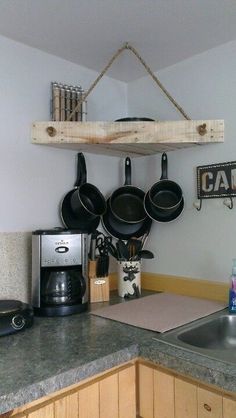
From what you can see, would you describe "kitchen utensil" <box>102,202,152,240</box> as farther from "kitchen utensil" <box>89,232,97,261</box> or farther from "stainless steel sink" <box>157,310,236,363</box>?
"stainless steel sink" <box>157,310,236,363</box>

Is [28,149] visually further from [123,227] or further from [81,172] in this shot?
[123,227]

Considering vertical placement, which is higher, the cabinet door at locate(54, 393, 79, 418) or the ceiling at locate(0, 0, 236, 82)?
the ceiling at locate(0, 0, 236, 82)

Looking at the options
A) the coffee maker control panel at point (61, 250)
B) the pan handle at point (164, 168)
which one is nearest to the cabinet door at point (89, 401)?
the coffee maker control panel at point (61, 250)

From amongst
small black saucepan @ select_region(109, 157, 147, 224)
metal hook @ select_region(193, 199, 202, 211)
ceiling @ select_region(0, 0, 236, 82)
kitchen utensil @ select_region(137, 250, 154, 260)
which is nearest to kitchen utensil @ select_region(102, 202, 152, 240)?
small black saucepan @ select_region(109, 157, 147, 224)

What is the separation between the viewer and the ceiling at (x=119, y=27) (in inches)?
47.7

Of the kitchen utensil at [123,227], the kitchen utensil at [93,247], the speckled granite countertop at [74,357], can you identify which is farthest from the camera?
the kitchen utensil at [123,227]

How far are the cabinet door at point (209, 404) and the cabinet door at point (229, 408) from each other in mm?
11

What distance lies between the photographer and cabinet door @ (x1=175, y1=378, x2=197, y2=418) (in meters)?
0.92

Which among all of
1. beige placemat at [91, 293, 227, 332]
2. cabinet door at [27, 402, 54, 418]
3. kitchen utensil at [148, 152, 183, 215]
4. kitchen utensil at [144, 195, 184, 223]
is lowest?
cabinet door at [27, 402, 54, 418]

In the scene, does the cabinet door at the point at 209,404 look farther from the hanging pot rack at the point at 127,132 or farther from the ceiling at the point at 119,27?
the ceiling at the point at 119,27

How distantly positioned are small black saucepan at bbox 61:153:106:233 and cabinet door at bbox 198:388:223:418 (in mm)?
855

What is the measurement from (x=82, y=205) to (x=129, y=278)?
411 millimetres

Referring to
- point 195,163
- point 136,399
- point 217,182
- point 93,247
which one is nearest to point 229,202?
point 217,182

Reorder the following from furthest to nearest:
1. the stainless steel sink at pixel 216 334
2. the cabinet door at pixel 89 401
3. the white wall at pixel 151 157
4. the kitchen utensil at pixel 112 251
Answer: the kitchen utensil at pixel 112 251, the white wall at pixel 151 157, the stainless steel sink at pixel 216 334, the cabinet door at pixel 89 401
